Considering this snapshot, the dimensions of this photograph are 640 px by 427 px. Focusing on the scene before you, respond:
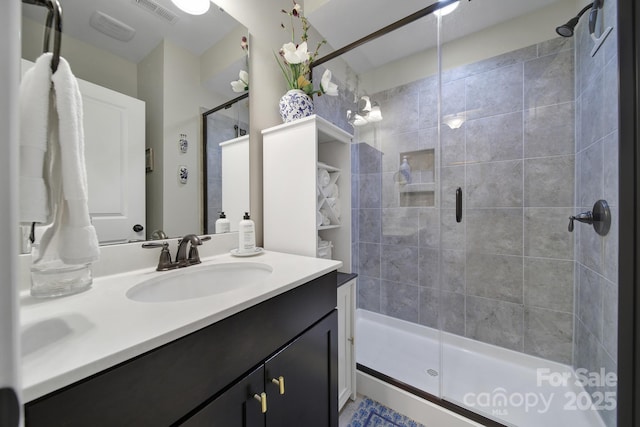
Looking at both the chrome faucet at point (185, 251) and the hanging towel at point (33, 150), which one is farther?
the chrome faucet at point (185, 251)

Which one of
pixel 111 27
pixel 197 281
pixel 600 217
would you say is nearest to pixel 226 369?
pixel 197 281

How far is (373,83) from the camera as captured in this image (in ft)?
6.72

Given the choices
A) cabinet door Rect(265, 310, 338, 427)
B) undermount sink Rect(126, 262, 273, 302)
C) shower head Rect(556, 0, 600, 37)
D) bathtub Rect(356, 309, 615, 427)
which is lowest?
bathtub Rect(356, 309, 615, 427)

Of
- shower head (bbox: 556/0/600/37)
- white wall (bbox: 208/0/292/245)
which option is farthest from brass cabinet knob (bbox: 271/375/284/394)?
shower head (bbox: 556/0/600/37)

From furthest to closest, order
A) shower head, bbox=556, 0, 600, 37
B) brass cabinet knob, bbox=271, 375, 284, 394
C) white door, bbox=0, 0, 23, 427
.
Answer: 1. shower head, bbox=556, 0, 600, 37
2. brass cabinet knob, bbox=271, 375, 284, 394
3. white door, bbox=0, 0, 23, 427

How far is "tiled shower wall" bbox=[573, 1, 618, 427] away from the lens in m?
0.97

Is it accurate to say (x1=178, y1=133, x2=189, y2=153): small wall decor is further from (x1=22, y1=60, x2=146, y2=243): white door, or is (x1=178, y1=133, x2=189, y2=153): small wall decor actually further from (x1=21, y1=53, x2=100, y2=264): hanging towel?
(x1=21, y1=53, x2=100, y2=264): hanging towel

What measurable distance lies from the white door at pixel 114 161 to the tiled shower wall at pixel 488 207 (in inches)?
64.1

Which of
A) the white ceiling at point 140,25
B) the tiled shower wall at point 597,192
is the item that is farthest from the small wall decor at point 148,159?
the tiled shower wall at point 597,192

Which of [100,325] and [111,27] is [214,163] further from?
[100,325]

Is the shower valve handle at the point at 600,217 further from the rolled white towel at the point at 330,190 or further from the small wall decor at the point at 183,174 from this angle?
the small wall decor at the point at 183,174

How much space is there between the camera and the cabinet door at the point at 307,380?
646 mm

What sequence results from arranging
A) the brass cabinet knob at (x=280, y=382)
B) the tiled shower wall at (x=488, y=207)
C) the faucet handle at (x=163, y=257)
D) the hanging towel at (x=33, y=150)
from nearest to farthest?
1. the hanging towel at (x=33, y=150)
2. the brass cabinet knob at (x=280, y=382)
3. the faucet handle at (x=163, y=257)
4. the tiled shower wall at (x=488, y=207)

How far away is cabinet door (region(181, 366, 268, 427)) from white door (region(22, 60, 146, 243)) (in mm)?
639
